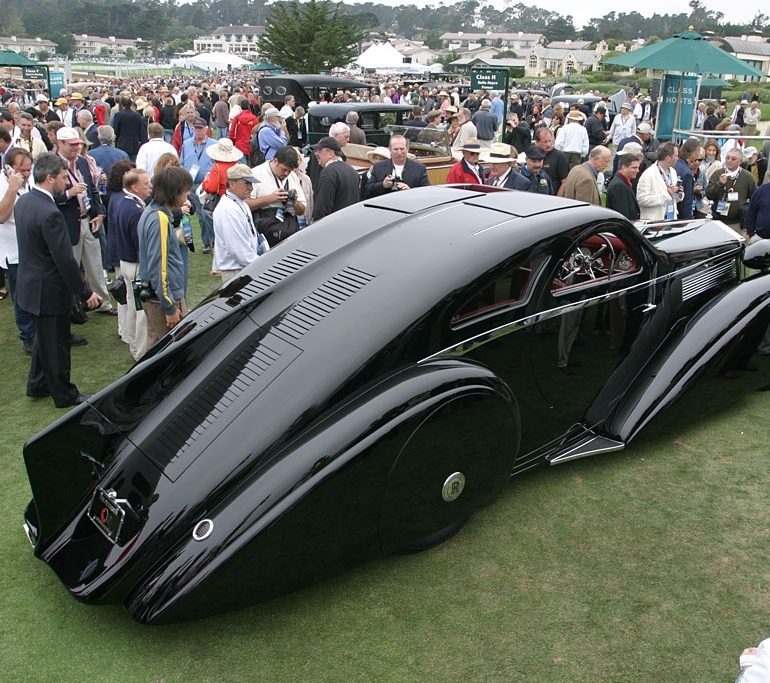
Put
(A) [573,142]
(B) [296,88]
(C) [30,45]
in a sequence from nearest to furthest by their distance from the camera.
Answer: (A) [573,142]
(B) [296,88]
(C) [30,45]

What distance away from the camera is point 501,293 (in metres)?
4.13

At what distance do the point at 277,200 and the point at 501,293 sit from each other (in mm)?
3406

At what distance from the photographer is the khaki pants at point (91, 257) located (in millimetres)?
7586

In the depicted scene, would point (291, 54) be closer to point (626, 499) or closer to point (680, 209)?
point (680, 209)

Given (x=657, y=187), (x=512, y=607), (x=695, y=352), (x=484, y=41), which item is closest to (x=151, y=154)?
(x=657, y=187)

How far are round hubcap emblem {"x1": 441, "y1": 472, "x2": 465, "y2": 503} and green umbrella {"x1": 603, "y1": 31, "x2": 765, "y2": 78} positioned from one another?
13.0m

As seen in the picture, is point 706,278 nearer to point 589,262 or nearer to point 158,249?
point 589,262

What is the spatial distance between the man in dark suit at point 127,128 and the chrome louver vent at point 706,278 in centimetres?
1111

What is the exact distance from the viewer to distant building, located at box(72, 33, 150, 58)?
166 m

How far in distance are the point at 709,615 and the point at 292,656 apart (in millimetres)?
1975

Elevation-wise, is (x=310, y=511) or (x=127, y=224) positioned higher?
(x=127, y=224)

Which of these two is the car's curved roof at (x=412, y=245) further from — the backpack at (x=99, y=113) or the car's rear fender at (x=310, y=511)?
the backpack at (x=99, y=113)

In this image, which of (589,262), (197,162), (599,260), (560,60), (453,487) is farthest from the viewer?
(560,60)

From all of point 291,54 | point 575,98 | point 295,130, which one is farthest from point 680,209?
point 291,54
